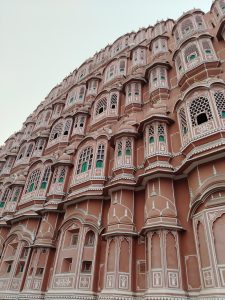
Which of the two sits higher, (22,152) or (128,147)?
(22,152)

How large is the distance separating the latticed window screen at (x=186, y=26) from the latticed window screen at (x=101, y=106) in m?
7.50

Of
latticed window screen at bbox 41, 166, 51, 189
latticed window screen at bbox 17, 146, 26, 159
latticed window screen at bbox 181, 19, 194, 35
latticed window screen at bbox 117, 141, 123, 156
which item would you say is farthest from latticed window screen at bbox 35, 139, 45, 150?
latticed window screen at bbox 181, 19, 194, 35

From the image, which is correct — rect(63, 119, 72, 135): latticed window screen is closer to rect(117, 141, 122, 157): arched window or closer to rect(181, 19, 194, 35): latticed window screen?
rect(117, 141, 122, 157): arched window

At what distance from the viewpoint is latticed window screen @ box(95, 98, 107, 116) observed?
1781cm

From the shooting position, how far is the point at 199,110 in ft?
34.8

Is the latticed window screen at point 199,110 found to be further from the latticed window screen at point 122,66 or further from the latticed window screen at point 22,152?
the latticed window screen at point 22,152

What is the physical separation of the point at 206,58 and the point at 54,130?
13.2 m

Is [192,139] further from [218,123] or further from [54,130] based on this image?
[54,130]

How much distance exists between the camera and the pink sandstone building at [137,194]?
838 cm

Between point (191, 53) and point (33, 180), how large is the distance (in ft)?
44.2

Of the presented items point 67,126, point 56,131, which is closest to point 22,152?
point 56,131

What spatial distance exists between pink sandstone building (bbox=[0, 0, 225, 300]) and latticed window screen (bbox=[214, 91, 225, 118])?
5 centimetres

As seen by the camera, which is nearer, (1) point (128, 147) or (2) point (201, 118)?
(2) point (201, 118)

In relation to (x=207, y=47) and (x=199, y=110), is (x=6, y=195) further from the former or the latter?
(x=207, y=47)
